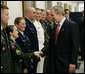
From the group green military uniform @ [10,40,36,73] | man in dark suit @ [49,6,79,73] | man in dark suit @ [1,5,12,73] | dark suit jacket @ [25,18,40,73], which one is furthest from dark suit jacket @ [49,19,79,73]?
dark suit jacket @ [25,18,40,73]

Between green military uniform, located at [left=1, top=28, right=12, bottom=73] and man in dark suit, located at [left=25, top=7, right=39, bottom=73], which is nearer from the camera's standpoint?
green military uniform, located at [left=1, top=28, right=12, bottom=73]

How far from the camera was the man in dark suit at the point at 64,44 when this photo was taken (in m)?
3.10

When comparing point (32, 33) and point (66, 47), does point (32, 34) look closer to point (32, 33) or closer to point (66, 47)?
point (32, 33)

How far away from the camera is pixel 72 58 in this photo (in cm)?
311

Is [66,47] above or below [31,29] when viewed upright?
below

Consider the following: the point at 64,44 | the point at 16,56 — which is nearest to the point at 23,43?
the point at 16,56

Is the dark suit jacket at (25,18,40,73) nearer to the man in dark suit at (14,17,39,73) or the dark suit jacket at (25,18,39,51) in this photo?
the dark suit jacket at (25,18,39,51)

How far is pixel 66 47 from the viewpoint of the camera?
10.4 feet

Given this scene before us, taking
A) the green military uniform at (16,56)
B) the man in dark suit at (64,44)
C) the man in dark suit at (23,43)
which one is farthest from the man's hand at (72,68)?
the man in dark suit at (23,43)

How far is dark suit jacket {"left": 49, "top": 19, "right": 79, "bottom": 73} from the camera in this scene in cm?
309

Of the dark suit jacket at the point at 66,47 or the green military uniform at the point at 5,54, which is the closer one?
the green military uniform at the point at 5,54

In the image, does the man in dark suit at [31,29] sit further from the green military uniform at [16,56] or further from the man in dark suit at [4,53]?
the man in dark suit at [4,53]

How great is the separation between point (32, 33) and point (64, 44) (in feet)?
3.88

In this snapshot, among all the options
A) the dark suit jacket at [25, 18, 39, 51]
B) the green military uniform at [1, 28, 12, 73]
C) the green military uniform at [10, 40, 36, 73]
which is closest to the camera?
the green military uniform at [1, 28, 12, 73]
